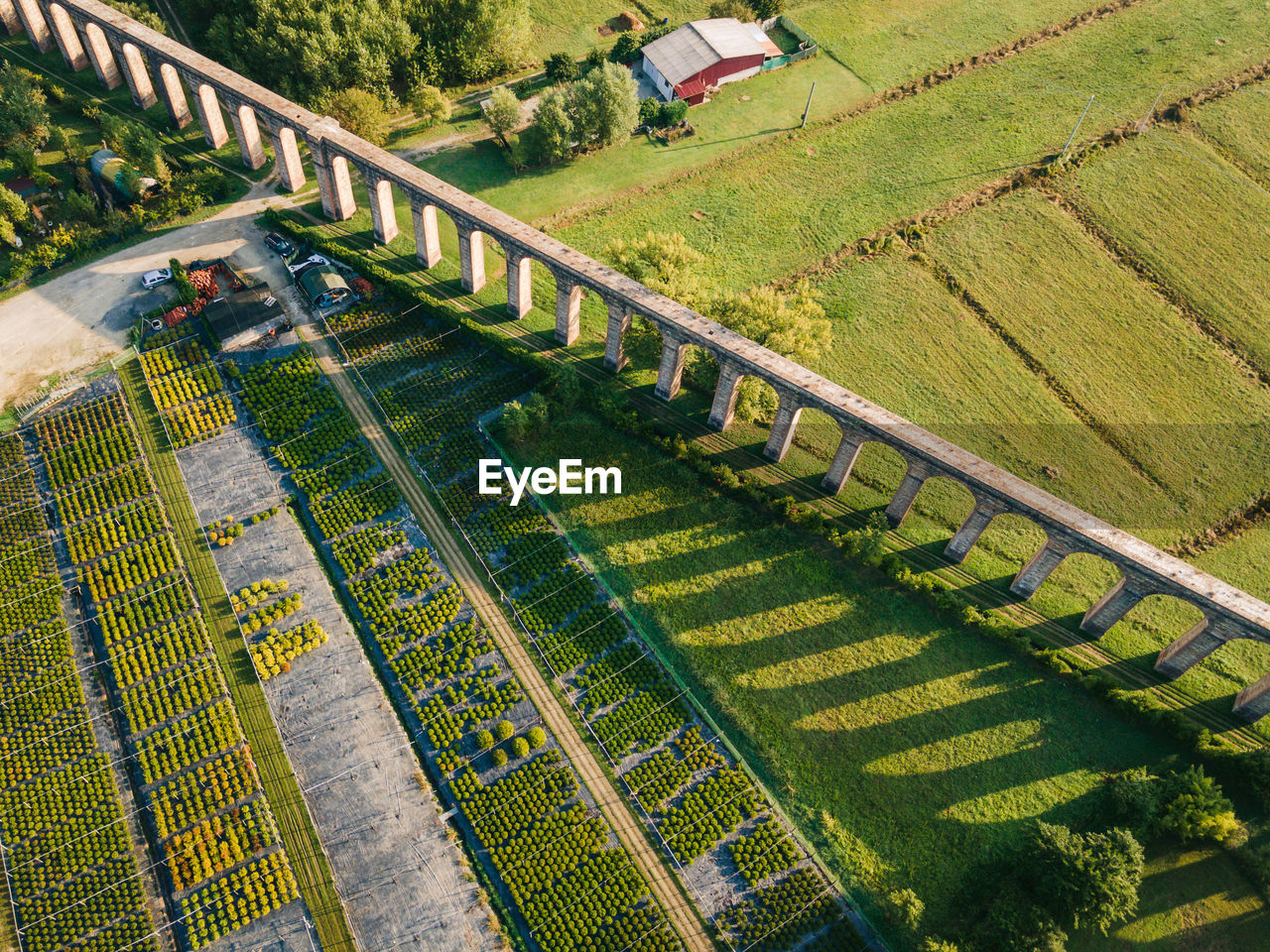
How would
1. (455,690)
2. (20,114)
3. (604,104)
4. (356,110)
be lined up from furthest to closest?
1. (604,104)
2. (356,110)
3. (20,114)
4. (455,690)

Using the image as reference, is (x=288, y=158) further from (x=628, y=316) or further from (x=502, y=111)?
(x=628, y=316)

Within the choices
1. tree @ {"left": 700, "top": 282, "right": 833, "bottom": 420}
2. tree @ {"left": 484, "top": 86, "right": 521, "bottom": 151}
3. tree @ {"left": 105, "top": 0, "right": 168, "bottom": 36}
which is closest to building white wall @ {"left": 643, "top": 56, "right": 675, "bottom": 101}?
tree @ {"left": 484, "top": 86, "right": 521, "bottom": 151}

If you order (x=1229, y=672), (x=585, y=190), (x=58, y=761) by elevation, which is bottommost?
(x=58, y=761)

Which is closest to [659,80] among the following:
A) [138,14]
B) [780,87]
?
[780,87]

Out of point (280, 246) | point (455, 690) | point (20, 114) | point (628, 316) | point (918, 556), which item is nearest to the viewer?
point (455, 690)

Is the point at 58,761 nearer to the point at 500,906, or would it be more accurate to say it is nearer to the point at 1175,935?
the point at 500,906

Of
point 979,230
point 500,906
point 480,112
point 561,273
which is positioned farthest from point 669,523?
point 480,112
